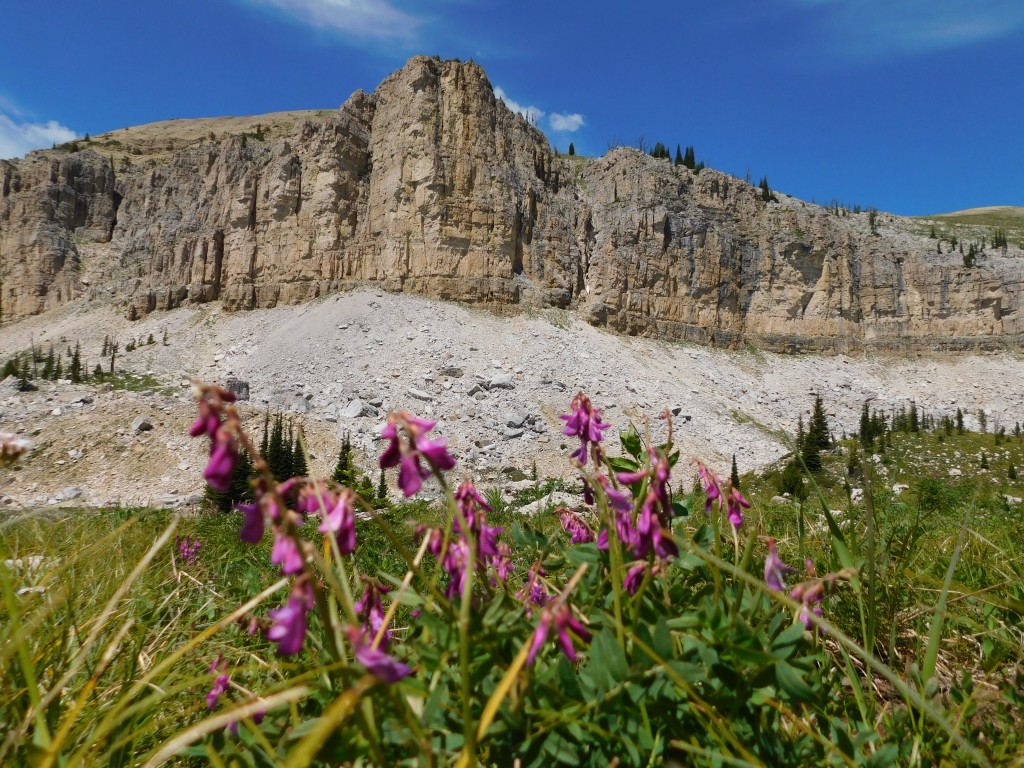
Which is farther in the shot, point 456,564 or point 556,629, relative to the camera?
point 456,564

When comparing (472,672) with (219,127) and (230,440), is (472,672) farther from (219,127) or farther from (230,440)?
(219,127)

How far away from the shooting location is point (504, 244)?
41.8 metres

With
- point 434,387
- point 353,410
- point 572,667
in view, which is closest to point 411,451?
point 572,667

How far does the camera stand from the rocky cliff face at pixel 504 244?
41969 mm

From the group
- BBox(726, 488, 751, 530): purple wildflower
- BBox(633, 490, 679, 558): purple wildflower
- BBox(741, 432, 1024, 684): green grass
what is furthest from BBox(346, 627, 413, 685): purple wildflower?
BBox(741, 432, 1024, 684): green grass

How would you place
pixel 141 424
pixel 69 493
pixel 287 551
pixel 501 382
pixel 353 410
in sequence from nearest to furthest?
pixel 287 551 < pixel 69 493 < pixel 141 424 < pixel 353 410 < pixel 501 382

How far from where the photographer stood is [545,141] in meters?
48.3

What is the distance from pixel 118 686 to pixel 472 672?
1.38m

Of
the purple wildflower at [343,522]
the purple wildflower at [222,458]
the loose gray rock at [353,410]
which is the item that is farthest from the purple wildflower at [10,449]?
the loose gray rock at [353,410]

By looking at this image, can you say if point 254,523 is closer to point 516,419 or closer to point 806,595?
point 806,595

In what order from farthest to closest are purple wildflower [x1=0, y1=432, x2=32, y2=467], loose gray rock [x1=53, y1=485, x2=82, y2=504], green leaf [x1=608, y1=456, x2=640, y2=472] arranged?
loose gray rock [x1=53, y1=485, x2=82, y2=504]
green leaf [x1=608, y1=456, x2=640, y2=472]
purple wildflower [x1=0, y1=432, x2=32, y2=467]

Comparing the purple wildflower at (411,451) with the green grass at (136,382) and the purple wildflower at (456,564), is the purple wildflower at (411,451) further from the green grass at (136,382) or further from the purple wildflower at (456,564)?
the green grass at (136,382)

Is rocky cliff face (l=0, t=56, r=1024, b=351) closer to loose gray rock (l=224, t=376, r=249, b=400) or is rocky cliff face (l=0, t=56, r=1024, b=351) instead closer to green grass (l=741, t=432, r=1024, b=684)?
loose gray rock (l=224, t=376, r=249, b=400)

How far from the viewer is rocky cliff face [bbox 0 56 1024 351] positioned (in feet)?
138
